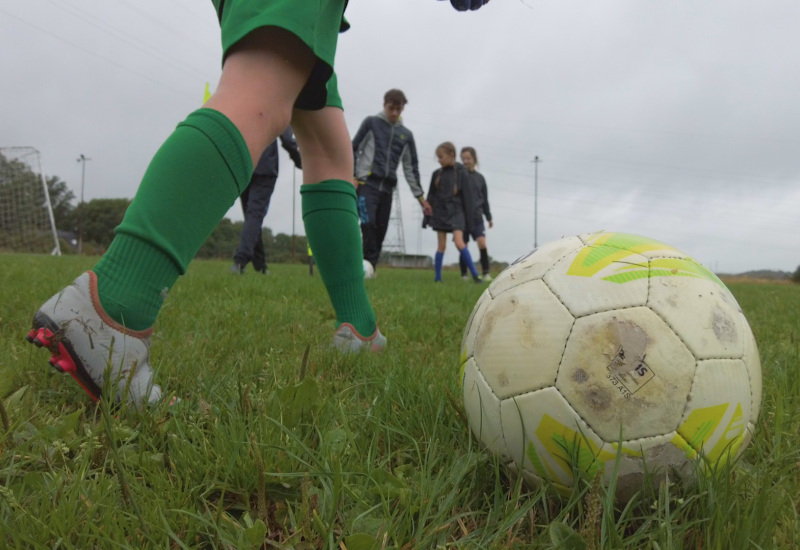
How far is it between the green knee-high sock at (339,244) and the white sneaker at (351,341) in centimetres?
3

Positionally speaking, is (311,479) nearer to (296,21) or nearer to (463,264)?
(296,21)

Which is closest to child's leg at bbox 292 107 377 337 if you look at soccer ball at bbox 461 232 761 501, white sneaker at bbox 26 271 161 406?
white sneaker at bbox 26 271 161 406

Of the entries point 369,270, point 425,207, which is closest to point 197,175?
point 369,270

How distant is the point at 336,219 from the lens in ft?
7.22

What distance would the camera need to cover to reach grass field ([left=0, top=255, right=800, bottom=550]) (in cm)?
88

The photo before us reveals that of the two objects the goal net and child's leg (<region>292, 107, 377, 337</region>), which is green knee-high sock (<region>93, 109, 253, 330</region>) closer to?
child's leg (<region>292, 107, 377, 337</region>)

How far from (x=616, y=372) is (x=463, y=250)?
9002 mm

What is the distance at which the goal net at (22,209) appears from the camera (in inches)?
1034

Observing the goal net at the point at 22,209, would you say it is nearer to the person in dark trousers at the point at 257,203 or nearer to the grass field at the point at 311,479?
the person in dark trousers at the point at 257,203

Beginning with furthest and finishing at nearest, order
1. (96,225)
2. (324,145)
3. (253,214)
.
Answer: (96,225) < (253,214) < (324,145)

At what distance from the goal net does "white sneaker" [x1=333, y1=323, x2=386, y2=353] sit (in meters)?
28.2

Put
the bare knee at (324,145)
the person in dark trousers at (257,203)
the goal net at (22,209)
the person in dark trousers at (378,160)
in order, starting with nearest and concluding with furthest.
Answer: the bare knee at (324,145), the person in dark trousers at (257,203), the person in dark trousers at (378,160), the goal net at (22,209)

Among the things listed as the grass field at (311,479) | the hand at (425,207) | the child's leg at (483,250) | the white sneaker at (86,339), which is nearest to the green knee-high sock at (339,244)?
the grass field at (311,479)

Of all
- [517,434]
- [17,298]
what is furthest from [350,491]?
[17,298]
